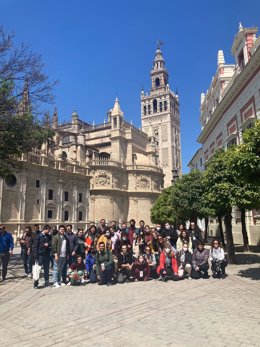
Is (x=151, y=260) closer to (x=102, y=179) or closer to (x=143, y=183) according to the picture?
(x=102, y=179)

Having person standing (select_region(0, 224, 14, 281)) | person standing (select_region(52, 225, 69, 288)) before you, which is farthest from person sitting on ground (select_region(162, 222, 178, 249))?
person standing (select_region(0, 224, 14, 281))

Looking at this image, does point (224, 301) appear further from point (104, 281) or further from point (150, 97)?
point (150, 97)

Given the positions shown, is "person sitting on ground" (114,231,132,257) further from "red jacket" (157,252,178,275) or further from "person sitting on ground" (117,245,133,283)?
"red jacket" (157,252,178,275)

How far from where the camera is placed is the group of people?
9734 mm

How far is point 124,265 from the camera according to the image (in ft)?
33.0

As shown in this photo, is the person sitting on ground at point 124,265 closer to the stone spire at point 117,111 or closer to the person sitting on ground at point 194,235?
the person sitting on ground at point 194,235

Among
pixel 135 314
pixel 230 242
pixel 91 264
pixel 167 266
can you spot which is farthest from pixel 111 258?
pixel 230 242

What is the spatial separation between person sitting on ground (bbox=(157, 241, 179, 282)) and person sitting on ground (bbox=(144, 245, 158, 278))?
235mm

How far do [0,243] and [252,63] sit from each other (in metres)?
15.9

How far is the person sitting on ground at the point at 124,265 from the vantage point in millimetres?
10013

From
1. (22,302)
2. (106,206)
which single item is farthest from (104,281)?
(106,206)

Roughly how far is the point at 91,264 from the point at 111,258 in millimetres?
922

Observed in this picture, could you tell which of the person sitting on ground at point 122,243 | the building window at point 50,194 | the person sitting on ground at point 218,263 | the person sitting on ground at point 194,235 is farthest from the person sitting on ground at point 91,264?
the building window at point 50,194

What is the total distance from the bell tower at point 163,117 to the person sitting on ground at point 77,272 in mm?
73641
